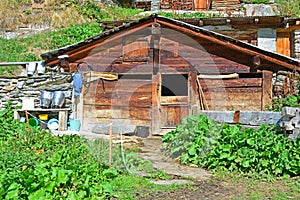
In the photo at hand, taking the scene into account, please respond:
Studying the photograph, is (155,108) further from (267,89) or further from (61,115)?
(267,89)

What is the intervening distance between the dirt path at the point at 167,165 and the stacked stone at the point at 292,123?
177 centimetres

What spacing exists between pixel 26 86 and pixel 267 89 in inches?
320

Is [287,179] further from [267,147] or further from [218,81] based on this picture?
[218,81]

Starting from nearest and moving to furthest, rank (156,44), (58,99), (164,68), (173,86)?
(156,44) → (164,68) → (58,99) → (173,86)

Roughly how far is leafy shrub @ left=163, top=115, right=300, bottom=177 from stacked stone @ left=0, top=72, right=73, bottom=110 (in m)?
6.25

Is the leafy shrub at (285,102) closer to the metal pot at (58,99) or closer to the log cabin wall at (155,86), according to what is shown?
the log cabin wall at (155,86)

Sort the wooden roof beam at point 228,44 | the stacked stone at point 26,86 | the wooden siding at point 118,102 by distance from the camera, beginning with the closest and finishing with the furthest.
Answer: the wooden roof beam at point 228,44, the wooden siding at point 118,102, the stacked stone at point 26,86

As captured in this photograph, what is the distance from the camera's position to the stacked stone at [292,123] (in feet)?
23.4

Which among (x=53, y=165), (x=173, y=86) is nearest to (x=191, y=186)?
(x=53, y=165)

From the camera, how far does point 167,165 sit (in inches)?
297

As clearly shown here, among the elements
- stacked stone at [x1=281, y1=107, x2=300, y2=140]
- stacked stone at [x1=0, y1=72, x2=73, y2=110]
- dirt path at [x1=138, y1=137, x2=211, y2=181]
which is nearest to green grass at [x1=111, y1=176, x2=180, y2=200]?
dirt path at [x1=138, y1=137, x2=211, y2=181]

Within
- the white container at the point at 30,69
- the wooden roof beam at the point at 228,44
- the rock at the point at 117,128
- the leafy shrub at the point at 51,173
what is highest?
the wooden roof beam at the point at 228,44

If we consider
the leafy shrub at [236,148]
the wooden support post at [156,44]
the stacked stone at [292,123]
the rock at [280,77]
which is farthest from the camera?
the wooden support post at [156,44]

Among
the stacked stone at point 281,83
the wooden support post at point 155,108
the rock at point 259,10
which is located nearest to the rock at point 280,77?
the stacked stone at point 281,83
